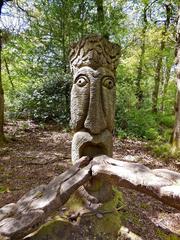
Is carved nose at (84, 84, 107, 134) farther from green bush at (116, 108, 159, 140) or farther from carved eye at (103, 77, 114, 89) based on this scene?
green bush at (116, 108, 159, 140)

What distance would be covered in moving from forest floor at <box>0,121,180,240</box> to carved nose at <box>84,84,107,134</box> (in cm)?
121

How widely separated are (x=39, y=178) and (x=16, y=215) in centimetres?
241

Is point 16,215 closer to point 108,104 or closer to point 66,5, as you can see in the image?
point 108,104

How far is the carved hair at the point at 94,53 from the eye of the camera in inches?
126

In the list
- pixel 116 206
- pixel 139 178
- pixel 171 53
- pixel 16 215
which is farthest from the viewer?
pixel 171 53

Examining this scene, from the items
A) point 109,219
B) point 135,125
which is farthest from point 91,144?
point 135,125

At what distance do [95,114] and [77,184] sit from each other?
805 mm

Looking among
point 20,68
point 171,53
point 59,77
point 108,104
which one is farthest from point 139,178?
point 171,53

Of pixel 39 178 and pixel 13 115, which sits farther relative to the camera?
pixel 13 115

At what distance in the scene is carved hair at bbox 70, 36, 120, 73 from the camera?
10.5 feet

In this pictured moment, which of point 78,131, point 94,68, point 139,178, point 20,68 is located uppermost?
point 20,68

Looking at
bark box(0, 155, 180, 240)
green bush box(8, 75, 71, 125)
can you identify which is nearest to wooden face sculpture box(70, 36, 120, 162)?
bark box(0, 155, 180, 240)

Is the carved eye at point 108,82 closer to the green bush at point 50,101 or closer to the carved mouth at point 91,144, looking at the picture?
the carved mouth at point 91,144

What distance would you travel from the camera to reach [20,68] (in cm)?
1180
